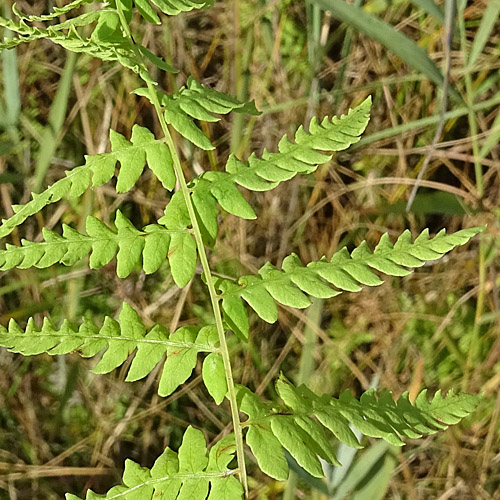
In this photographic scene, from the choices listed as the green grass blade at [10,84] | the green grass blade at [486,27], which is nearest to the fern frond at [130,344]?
the green grass blade at [10,84]

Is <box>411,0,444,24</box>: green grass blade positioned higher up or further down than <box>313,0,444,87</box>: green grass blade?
higher up

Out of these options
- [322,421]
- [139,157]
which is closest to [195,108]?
[139,157]

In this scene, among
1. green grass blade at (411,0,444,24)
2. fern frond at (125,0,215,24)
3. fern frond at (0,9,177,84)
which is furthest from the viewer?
green grass blade at (411,0,444,24)

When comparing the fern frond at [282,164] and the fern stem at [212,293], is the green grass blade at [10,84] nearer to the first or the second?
the fern stem at [212,293]

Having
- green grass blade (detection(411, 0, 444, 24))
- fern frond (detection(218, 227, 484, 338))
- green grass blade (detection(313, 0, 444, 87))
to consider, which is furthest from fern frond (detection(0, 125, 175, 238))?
green grass blade (detection(411, 0, 444, 24))

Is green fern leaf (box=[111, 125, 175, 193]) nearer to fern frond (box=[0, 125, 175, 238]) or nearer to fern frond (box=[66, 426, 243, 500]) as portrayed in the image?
fern frond (box=[0, 125, 175, 238])

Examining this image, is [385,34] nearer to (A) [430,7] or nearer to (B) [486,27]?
(A) [430,7]
